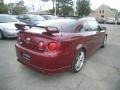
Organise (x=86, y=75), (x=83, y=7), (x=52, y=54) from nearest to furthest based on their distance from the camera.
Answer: (x=52, y=54) → (x=86, y=75) → (x=83, y=7)

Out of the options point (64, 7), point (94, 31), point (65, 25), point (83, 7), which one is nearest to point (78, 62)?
point (65, 25)

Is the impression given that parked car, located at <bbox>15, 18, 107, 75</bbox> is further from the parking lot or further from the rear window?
the parking lot

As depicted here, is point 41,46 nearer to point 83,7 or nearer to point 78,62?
point 78,62

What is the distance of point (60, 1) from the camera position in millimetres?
59125

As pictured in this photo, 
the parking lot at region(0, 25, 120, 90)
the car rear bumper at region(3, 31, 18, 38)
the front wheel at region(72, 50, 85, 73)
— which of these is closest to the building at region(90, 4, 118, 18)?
the car rear bumper at region(3, 31, 18, 38)

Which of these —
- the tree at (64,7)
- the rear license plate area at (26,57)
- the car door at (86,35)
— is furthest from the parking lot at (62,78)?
the tree at (64,7)

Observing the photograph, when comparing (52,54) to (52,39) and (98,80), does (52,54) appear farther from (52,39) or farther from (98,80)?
(98,80)

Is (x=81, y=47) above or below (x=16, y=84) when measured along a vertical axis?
above

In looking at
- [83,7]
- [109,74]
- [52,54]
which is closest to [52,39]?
[52,54]

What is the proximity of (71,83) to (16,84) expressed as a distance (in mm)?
1260

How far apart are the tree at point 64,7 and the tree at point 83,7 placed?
10.1ft

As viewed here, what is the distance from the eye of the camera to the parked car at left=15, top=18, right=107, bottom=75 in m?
3.79

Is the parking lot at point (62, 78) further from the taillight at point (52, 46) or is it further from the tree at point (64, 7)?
the tree at point (64, 7)

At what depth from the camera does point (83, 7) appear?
5475 cm
